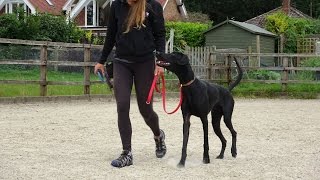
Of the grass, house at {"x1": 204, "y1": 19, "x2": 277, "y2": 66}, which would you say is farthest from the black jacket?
house at {"x1": 204, "y1": 19, "x2": 277, "y2": 66}

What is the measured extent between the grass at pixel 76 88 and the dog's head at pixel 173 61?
25.5 ft

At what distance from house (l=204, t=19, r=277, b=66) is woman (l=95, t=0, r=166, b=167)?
2359 centimetres

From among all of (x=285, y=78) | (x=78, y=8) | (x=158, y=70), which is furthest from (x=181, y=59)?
(x=78, y=8)

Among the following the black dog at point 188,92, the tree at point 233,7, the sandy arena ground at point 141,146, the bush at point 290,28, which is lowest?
the sandy arena ground at point 141,146

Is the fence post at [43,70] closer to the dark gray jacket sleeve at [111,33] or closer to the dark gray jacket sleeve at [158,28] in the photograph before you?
the dark gray jacket sleeve at [111,33]

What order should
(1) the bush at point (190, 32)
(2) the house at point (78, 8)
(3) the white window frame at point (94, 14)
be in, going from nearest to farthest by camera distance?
(1) the bush at point (190, 32) → (2) the house at point (78, 8) → (3) the white window frame at point (94, 14)

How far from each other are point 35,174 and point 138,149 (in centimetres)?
182

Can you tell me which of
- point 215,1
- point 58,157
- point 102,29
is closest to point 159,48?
point 58,157

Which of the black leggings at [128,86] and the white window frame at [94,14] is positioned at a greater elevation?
the white window frame at [94,14]

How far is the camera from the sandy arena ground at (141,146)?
519 centimetres

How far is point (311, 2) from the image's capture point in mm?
56531

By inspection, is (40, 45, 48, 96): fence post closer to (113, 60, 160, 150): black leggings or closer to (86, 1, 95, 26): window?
(113, 60, 160, 150): black leggings

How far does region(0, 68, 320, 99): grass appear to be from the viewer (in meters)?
12.8

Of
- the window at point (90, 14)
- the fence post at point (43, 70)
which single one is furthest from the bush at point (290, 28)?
the fence post at point (43, 70)
